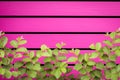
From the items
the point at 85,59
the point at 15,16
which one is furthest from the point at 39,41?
the point at 85,59

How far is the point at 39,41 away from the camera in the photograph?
11.8 feet

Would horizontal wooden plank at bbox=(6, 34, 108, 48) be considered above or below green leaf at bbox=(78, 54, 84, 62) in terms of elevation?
above

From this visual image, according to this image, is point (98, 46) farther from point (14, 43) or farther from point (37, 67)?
point (14, 43)

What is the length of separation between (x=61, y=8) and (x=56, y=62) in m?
0.62

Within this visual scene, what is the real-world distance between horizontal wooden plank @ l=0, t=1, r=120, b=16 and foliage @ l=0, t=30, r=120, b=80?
348 millimetres

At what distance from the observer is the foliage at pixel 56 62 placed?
3262 mm

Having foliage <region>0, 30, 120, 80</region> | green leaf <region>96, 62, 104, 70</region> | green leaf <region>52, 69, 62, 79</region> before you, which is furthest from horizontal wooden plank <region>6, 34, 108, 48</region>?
green leaf <region>52, 69, 62, 79</region>

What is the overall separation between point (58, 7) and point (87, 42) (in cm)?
47

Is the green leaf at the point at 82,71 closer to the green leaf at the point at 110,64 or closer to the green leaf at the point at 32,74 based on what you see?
the green leaf at the point at 110,64

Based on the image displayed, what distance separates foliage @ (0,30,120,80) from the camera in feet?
10.7

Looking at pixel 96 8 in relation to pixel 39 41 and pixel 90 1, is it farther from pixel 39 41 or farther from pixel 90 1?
pixel 39 41

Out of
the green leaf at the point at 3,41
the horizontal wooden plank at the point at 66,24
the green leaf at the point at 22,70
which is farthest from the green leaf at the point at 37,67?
the horizontal wooden plank at the point at 66,24

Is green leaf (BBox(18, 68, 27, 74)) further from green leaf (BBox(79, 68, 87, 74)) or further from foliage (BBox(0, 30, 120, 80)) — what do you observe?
green leaf (BBox(79, 68, 87, 74))

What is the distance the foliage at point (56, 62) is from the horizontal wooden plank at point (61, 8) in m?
0.35
